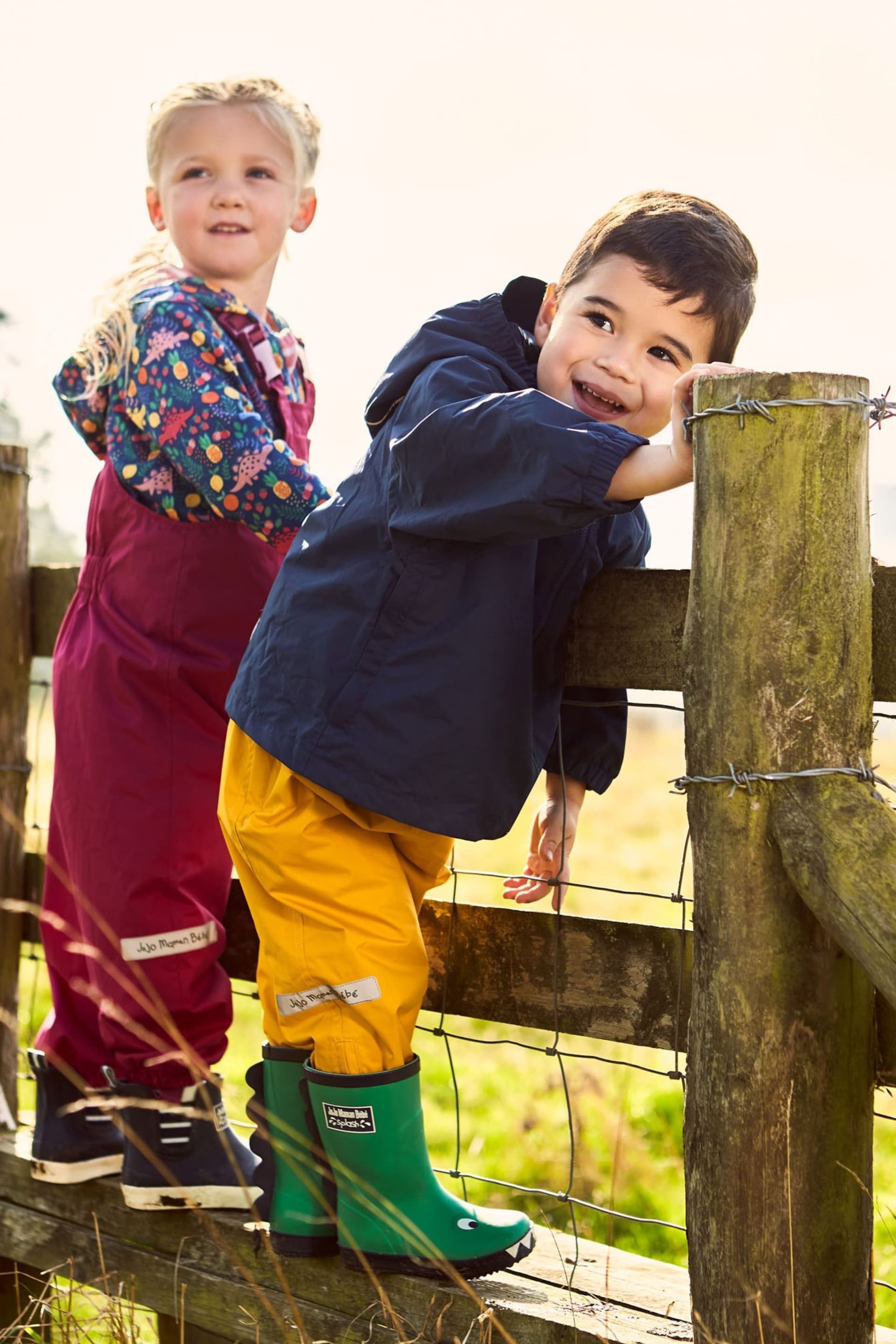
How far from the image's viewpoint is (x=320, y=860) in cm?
203

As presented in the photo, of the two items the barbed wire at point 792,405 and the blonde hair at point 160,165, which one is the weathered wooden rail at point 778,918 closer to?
A: the barbed wire at point 792,405

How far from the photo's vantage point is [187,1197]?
242cm

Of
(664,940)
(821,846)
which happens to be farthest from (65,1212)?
(821,846)

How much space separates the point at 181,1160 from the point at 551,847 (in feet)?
3.08

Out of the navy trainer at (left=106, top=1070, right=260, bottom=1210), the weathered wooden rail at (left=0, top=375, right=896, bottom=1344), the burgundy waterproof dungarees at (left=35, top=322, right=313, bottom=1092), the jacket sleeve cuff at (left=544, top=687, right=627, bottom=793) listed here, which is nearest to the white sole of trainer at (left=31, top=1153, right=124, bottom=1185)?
the navy trainer at (left=106, top=1070, right=260, bottom=1210)

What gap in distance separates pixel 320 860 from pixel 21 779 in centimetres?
129

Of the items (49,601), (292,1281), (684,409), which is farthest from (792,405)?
(49,601)

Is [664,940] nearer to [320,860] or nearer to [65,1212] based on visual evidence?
[320,860]

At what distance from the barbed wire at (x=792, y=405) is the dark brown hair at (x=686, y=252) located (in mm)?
485

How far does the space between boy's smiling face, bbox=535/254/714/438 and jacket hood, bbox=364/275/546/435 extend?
0.19 feet

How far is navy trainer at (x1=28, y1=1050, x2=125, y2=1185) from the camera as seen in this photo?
2654mm

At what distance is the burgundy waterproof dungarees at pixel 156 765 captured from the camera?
A: 2467 millimetres

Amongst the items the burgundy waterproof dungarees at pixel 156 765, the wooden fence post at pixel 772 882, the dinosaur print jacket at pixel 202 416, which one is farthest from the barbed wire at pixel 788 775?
the burgundy waterproof dungarees at pixel 156 765

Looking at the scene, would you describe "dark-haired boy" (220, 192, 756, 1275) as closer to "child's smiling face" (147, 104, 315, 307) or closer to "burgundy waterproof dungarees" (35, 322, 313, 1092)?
"burgundy waterproof dungarees" (35, 322, 313, 1092)
